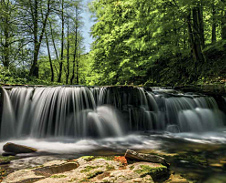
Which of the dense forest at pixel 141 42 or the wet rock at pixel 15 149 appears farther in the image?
the dense forest at pixel 141 42

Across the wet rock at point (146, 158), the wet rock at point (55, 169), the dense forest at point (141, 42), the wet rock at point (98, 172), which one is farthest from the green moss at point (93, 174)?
the dense forest at point (141, 42)

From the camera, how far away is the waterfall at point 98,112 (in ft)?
20.4

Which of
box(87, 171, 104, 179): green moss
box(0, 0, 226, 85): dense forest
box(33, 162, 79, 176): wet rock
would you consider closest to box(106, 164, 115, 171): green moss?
box(87, 171, 104, 179): green moss

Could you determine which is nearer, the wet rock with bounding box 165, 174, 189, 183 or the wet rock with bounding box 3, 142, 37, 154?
the wet rock with bounding box 165, 174, 189, 183

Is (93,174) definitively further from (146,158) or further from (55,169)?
(146,158)

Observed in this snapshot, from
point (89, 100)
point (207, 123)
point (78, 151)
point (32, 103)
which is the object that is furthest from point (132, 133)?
point (32, 103)

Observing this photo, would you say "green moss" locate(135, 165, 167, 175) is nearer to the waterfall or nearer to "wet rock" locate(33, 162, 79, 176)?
"wet rock" locate(33, 162, 79, 176)

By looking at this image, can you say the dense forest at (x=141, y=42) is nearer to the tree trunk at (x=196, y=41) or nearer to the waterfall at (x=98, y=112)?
the tree trunk at (x=196, y=41)

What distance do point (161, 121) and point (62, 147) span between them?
4.42 m

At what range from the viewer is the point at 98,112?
665 cm

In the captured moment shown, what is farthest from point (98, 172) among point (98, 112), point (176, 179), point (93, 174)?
point (98, 112)

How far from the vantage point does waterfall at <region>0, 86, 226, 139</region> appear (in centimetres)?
622

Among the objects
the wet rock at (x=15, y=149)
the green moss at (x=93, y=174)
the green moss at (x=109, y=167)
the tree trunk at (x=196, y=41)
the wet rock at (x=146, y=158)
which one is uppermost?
the tree trunk at (x=196, y=41)

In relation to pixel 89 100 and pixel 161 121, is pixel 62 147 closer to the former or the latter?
pixel 89 100
